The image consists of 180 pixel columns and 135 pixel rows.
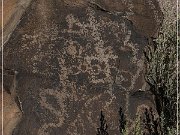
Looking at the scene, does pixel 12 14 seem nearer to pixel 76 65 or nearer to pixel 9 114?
pixel 76 65

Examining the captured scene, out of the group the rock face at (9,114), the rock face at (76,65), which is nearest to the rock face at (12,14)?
the rock face at (76,65)

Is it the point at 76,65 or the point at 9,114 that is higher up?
the point at 76,65

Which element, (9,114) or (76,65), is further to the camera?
(76,65)

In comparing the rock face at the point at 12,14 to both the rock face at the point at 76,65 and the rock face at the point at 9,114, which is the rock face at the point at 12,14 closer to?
the rock face at the point at 76,65

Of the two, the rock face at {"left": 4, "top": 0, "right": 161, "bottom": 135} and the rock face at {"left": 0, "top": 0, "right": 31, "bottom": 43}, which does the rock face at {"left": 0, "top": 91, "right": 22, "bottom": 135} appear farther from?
the rock face at {"left": 0, "top": 0, "right": 31, "bottom": 43}

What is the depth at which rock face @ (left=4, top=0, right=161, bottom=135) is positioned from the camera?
14.3ft

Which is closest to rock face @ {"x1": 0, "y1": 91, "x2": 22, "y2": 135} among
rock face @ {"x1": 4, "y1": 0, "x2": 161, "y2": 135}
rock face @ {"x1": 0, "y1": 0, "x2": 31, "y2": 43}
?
rock face @ {"x1": 4, "y1": 0, "x2": 161, "y2": 135}

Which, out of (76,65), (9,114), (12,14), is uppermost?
(12,14)

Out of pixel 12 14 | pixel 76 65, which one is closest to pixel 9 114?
pixel 76 65

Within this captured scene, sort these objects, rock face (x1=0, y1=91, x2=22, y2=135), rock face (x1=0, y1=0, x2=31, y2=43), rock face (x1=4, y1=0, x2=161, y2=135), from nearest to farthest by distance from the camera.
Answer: rock face (x1=0, y1=91, x2=22, y2=135) → rock face (x1=4, y1=0, x2=161, y2=135) → rock face (x1=0, y1=0, x2=31, y2=43)

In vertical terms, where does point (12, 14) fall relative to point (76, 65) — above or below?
above

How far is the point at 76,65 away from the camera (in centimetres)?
457

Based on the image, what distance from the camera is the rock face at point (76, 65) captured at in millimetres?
4359

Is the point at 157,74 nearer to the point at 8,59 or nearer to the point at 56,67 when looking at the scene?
the point at 56,67
